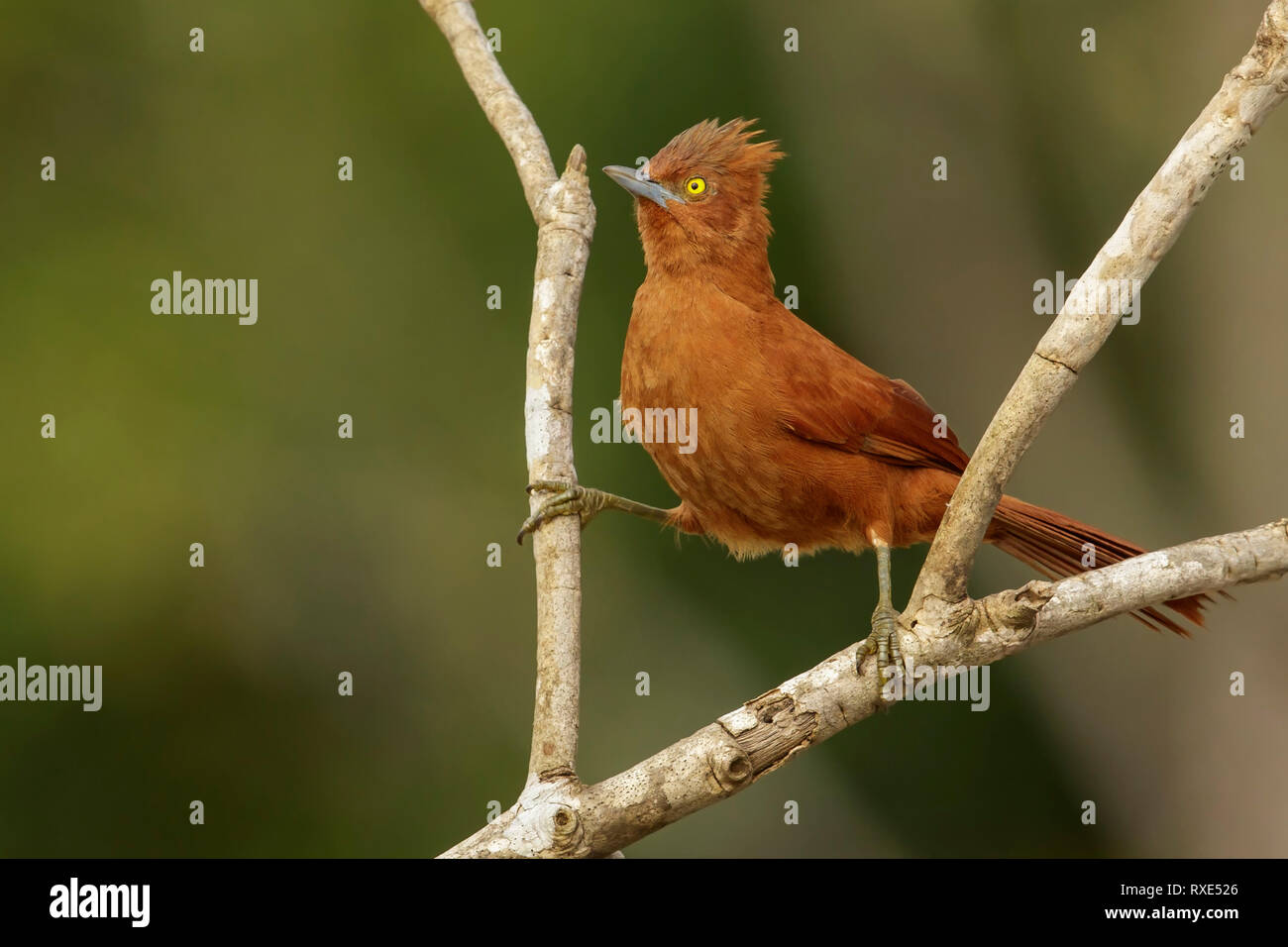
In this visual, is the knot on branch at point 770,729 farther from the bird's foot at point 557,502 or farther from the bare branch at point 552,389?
the bird's foot at point 557,502

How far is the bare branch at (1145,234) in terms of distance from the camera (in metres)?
3.40

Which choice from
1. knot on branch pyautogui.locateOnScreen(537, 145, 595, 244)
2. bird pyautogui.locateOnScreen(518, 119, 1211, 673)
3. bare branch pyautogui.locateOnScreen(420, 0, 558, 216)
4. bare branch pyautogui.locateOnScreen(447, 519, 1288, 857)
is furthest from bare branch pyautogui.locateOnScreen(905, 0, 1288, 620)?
bare branch pyautogui.locateOnScreen(420, 0, 558, 216)

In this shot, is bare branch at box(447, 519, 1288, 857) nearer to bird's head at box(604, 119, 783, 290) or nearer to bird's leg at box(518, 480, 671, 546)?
bird's leg at box(518, 480, 671, 546)

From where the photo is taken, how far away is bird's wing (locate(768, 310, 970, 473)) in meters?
4.51

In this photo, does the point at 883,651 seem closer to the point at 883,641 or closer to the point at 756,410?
the point at 883,641

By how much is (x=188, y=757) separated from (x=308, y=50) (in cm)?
400

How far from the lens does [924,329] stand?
717 centimetres

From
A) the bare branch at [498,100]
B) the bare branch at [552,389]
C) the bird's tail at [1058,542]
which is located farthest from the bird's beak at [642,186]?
the bird's tail at [1058,542]

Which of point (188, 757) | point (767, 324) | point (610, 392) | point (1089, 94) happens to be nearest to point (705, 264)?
point (767, 324)

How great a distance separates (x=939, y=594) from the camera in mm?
3711

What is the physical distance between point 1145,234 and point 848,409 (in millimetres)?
1316

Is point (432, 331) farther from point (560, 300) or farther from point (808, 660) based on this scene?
point (560, 300)

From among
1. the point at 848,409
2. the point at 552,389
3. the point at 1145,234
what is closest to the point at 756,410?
the point at 848,409

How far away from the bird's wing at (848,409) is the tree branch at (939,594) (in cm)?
78
